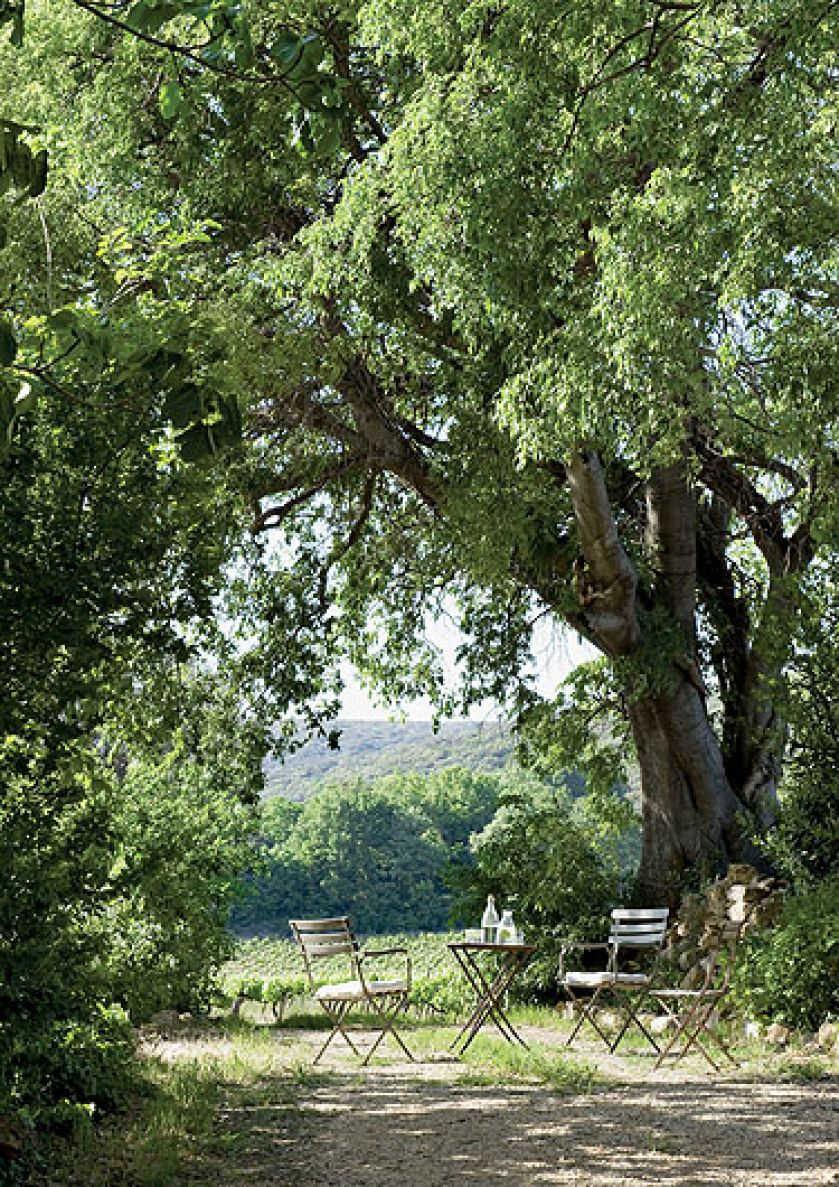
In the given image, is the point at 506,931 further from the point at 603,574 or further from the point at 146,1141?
the point at 146,1141

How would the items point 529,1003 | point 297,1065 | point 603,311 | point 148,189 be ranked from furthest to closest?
point 529,1003 → point 148,189 → point 297,1065 → point 603,311

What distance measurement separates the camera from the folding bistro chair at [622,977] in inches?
348

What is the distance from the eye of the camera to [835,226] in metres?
6.38

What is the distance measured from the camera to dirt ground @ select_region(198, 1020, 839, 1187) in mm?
5074

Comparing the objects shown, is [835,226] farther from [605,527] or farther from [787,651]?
[605,527]

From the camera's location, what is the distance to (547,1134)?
5887 millimetres

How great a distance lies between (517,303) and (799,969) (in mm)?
4695

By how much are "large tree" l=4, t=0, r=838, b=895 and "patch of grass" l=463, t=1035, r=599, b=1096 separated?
3.36 meters

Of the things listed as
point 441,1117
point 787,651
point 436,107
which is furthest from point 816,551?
point 441,1117

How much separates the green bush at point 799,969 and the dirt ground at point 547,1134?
1290 mm

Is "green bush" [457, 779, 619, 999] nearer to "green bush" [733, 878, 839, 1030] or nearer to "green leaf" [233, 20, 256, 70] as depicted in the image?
"green bush" [733, 878, 839, 1030]

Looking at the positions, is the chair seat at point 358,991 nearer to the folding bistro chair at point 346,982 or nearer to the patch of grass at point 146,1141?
the folding bistro chair at point 346,982

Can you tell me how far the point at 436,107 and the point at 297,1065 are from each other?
5.56 metres

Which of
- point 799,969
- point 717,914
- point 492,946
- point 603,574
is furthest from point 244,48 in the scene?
point 717,914
